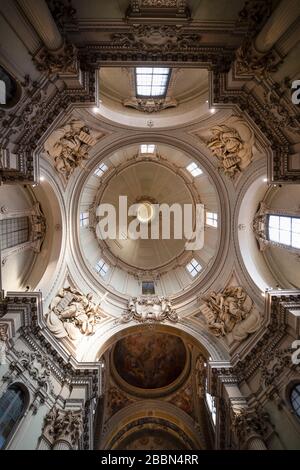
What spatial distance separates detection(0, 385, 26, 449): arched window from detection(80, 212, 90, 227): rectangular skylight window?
11.7m

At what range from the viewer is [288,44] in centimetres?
1030

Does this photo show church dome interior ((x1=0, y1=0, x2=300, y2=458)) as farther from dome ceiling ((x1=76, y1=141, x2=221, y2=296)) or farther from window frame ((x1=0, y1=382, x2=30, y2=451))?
dome ceiling ((x1=76, y1=141, x2=221, y2=296))

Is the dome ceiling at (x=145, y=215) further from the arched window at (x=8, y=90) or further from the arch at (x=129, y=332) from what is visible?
the arched window at (x=8, y=90)

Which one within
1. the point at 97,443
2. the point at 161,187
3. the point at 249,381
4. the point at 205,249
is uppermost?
the point at 161,187

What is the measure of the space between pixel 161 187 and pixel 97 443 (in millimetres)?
20700

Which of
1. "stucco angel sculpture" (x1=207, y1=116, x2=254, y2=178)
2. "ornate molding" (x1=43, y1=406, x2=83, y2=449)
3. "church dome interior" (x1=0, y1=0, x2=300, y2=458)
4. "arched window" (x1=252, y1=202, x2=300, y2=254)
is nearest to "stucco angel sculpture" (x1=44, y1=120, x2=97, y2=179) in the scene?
"church dome interior" (x1=0, y1=0, x2=300, y2=458)

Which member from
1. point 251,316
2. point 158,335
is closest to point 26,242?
point 158,335

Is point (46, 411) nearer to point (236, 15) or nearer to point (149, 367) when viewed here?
point (149, 367)

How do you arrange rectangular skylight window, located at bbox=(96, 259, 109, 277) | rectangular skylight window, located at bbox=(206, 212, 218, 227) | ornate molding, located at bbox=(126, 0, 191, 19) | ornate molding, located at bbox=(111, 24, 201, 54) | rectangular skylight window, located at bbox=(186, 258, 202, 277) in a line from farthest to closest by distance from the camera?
rectangular skylight window, located at bbox=(96, 259, 109, 277)
rectangular skylight window, located at bbox=(186, 258, 202, 277)
rectangular skylight window, located at bbox=(206, 212, 218, 227)
ornate molding, located at bbox=(111, 24, 201, 54)
ornate molding, located at bbox=(126, 0, 191, 19)

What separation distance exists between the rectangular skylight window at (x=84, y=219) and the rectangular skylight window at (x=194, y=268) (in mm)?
8749

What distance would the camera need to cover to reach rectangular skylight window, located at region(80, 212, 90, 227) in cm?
2198

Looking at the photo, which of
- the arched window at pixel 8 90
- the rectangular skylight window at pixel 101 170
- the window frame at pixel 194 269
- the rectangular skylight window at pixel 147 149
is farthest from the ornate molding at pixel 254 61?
the window frame at pixel 194 269

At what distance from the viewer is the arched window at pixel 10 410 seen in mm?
11802
